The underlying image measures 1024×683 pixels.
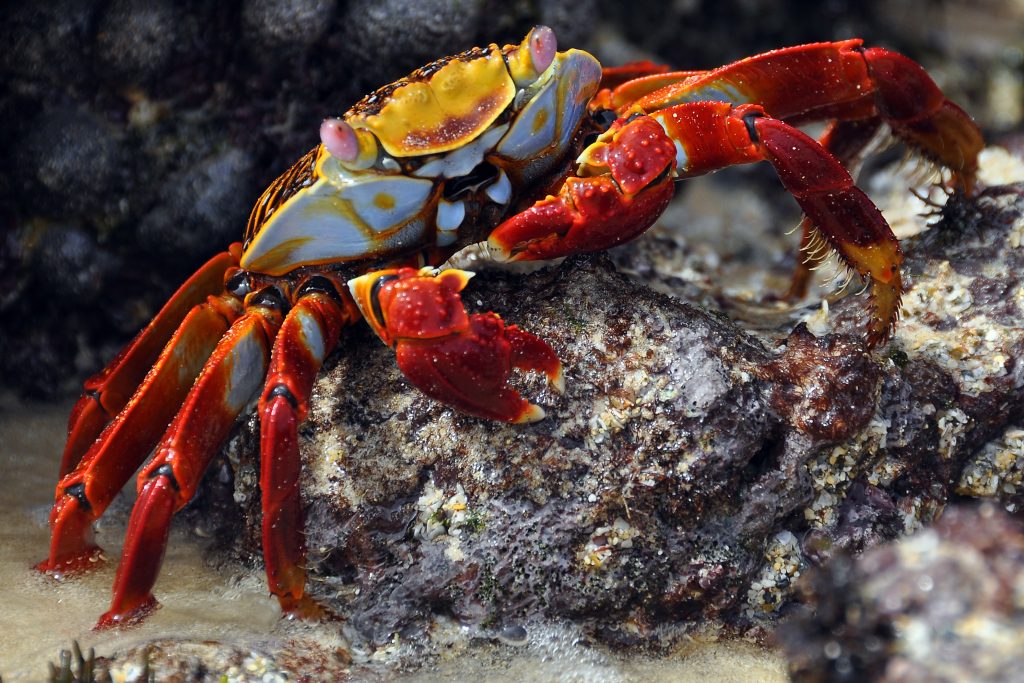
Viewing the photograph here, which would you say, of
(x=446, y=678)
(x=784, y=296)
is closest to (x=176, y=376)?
(x=446, y=678)

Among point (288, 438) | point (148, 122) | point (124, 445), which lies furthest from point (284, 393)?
point (148, 122)

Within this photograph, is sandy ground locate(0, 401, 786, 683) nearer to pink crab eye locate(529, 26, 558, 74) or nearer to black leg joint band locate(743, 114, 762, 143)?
black leg joint band locate(743, 114, 762, 143)

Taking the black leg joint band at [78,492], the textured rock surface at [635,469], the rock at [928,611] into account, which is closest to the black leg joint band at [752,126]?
the textured rock surface at [635,469]

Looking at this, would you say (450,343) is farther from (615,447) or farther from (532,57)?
(532,57)

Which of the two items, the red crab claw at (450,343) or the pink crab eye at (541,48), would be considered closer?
the red crab claw at (450,343)

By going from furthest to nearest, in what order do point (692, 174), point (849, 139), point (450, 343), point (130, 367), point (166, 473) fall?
point (849, 139), point (130, 367), point (692, 174), point (166, 473), point (450, 343)

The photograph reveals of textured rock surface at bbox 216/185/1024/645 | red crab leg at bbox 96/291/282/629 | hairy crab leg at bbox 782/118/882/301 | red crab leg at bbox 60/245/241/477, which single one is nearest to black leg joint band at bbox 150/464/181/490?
red crab leg at bbox 96/291/282/629

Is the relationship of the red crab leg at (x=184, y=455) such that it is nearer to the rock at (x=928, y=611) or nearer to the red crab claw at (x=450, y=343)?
the red crab claw at (x=450, y=343)
